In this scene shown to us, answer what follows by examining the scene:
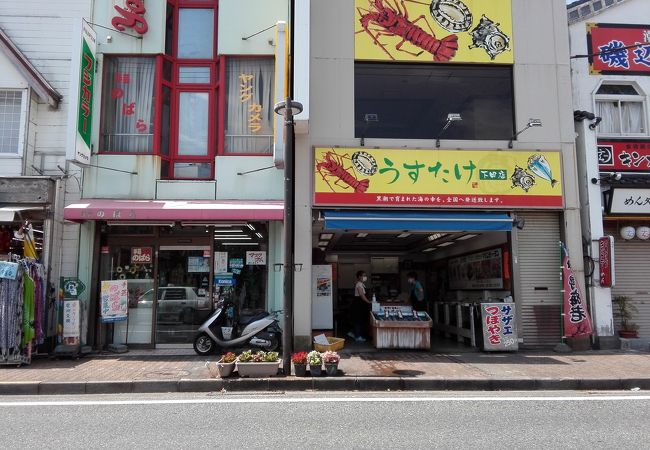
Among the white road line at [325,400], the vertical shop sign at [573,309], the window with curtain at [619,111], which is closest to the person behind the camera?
the white road line at [325,400]

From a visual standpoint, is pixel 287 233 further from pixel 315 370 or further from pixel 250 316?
pixel 250 316

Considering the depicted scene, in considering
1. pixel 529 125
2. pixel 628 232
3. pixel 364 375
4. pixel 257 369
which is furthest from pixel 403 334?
pixel 628 232

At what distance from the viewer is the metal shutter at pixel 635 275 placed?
1289 centimetres

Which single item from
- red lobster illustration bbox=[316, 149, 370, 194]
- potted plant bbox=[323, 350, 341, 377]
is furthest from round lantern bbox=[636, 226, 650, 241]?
potted plant bbox=[323, 350, 341, 377]

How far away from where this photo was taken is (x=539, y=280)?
12.3m

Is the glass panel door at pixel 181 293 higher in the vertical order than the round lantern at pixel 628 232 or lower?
lower

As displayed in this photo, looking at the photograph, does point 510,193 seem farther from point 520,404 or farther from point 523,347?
point 520,404

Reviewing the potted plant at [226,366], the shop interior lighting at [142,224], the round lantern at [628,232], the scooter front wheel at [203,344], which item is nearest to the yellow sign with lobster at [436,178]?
the round lantern at [628,232]

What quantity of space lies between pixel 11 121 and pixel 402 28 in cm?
952

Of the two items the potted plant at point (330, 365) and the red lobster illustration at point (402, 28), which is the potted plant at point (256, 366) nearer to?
the potted plant at point (330, 365)

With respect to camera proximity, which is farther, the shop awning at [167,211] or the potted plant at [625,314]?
the potted plant at [625,314]

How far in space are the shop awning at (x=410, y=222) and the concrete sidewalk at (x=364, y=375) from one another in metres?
2.79

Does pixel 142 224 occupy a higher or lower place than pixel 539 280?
higher

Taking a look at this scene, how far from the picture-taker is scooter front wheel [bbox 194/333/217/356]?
36.9ft
